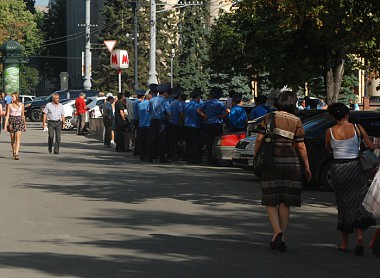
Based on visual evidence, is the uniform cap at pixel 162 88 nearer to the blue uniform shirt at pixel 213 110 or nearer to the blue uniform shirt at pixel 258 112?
the blue uniform shirt at pixel 213 110

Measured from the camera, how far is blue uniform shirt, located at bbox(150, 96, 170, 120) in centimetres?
2712

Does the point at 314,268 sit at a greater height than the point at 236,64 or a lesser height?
lesser

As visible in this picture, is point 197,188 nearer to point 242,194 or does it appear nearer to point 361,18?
point 242,194

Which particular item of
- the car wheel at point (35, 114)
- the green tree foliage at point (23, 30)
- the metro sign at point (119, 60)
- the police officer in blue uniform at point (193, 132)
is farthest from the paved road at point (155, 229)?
the green tree foliage at point (23, 30)

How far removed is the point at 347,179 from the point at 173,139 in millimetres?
16305

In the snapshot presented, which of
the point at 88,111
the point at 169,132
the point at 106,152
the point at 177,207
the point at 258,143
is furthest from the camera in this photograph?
the point at 88,111

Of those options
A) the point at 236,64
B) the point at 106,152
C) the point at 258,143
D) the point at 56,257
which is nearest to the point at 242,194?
the point at 258,143

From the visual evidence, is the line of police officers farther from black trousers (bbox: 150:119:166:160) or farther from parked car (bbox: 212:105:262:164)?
parked car (bbox: 212:105:262:164)

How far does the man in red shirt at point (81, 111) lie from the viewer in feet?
143

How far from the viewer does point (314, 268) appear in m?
10.5

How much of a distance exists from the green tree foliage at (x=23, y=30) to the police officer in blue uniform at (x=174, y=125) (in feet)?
226

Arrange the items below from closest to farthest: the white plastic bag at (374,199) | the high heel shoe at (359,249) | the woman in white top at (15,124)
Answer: the white plastic bag at (374,199)
the high heel shoe at (359,249)
the woman in white top at (15,124)

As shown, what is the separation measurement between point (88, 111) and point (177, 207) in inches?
1154

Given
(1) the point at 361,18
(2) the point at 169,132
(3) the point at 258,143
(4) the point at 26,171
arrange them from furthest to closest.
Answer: (2) the point at 169,132
(4) the point at 26,171
(1) the point at 361,18
(3) the point at 258,143
